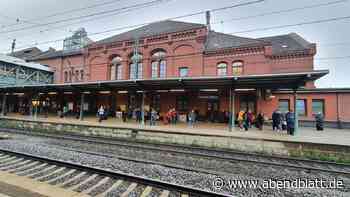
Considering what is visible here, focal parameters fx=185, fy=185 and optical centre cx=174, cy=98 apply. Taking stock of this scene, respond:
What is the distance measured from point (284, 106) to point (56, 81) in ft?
108

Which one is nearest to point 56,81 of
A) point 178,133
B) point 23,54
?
point 23,54

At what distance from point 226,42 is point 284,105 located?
9.17 m

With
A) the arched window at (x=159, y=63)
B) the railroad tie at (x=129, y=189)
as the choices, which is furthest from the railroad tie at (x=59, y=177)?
the arched window at (x=159, y=63)

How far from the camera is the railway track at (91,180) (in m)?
4.16

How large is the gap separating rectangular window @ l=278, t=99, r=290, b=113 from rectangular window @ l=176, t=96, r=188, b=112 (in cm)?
950

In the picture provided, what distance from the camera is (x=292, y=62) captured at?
A: 67.4 ft

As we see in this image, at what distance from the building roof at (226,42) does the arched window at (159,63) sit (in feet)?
17.9

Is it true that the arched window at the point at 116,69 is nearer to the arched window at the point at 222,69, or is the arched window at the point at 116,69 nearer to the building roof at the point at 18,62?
the arched window at the point at 222,69

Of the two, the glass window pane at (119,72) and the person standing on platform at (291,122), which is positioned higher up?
the glass window pane at (119,72)

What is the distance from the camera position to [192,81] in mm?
12547

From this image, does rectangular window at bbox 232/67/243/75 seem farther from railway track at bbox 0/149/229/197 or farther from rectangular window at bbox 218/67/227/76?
railway track at bbox 0/149/229/197

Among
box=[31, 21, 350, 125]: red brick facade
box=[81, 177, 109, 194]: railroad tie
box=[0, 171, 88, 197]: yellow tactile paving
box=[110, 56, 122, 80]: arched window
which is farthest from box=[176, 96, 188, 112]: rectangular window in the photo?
box=[0, 171, 88, 197]: yellow tactile paving

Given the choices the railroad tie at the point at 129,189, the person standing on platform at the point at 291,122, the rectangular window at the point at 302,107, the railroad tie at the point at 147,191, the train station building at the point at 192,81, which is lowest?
the railroad tie at the point at 147,191

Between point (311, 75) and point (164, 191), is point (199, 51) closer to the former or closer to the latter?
point (311, 75)
